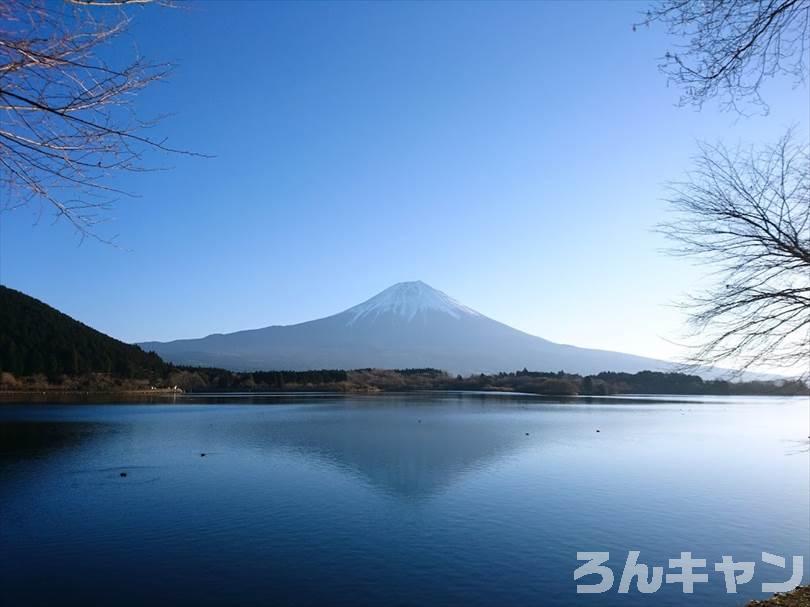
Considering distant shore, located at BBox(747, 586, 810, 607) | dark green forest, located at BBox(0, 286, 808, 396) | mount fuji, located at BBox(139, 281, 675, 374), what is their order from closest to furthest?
distant shore, located at BBox(747, 586, 810, 607) < dark green forest, located at BBox(0, 286, 808, 396) < mount fuji, located at BBox(139, 281, 675, 374)

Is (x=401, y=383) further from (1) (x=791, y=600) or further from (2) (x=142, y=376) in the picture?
(1) (x=791, y=600)

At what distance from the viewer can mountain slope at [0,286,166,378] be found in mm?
62156

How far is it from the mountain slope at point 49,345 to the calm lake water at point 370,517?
46630mm

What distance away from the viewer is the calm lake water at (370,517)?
7652 millimetres

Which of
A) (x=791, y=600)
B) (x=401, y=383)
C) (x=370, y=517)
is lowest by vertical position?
(x=370, y=517)

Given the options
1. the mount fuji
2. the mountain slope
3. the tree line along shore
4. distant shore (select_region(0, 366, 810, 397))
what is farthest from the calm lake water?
the mount fuji

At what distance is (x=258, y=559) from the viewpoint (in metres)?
8.62

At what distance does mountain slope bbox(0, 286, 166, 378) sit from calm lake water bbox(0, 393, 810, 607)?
46.6 meters

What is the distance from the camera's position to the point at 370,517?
11258 mm

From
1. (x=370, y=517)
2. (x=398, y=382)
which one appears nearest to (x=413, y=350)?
(x=398, y=382)

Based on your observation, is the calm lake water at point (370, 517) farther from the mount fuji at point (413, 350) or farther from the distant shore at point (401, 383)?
the mount fuji at point (413, 350)

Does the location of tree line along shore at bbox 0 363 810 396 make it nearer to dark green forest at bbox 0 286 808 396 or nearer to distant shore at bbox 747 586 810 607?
dark green forest at bbox 0 286 808 396

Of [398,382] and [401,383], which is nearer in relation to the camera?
[401,383]

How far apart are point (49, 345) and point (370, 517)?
220ft
